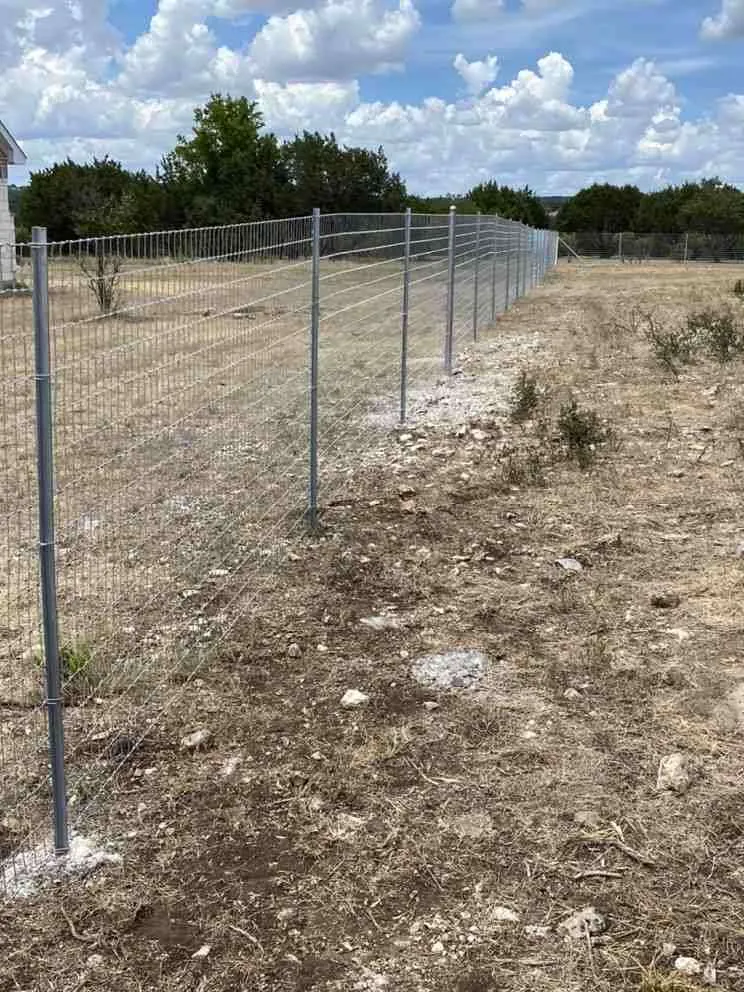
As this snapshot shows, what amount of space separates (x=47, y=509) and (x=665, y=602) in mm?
3409

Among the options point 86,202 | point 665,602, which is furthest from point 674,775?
point 86,202

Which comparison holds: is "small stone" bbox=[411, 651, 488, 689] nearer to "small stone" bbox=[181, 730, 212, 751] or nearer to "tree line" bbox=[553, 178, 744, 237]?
"small stone" bbox=[181, 730, 212, 751]

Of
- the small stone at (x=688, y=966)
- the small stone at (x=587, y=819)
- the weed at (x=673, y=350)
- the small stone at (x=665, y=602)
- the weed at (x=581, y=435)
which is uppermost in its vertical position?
the weed at (x=673, y=350)

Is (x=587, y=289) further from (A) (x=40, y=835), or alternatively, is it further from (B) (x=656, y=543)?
(A) (x=40, y=835)

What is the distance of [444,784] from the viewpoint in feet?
12.1

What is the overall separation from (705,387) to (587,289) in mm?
19620

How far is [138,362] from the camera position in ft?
15.4

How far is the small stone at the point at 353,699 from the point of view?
4.25 m

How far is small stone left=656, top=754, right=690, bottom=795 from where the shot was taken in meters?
3.67

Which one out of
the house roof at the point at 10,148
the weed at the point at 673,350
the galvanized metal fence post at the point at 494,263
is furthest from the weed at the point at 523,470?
the house roof at the point at 10,148

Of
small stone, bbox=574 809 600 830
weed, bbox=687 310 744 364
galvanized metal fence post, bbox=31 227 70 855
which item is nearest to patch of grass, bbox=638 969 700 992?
small stone, bbox=574 809 600 830

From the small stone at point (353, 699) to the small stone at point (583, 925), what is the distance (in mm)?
1433

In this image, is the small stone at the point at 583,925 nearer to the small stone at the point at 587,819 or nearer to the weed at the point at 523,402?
the small stone at the point at 587,819

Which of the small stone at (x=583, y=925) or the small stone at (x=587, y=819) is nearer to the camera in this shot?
the small stone at (x=583, y=925)
